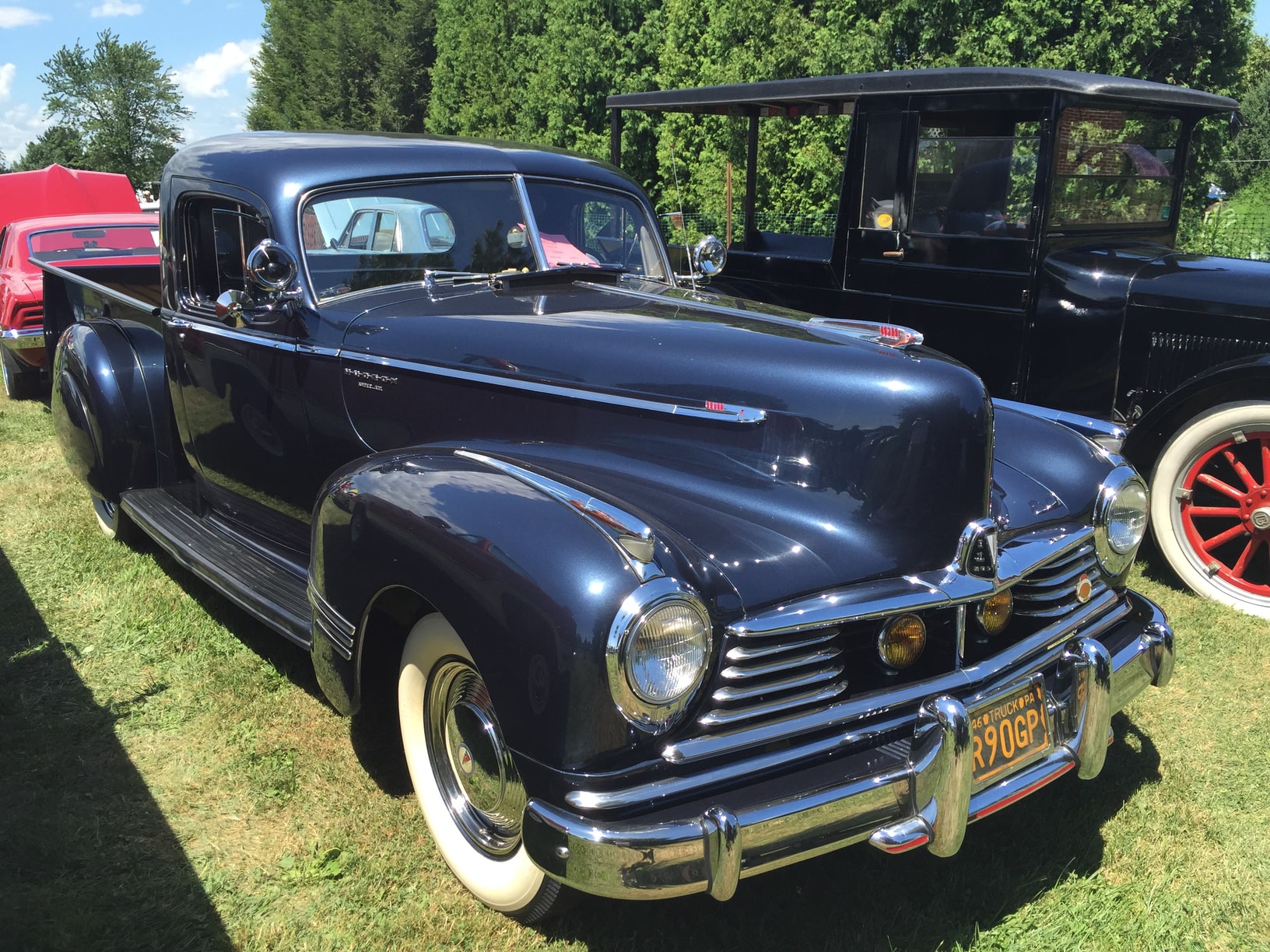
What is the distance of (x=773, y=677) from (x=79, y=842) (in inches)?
82.5

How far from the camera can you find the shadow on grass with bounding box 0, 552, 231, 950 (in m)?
2.51

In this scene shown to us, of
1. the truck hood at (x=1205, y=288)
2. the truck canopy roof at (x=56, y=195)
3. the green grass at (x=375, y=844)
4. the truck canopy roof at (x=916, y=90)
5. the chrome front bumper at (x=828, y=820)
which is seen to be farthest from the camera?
the truck canopy roof at (x=56, y=195)

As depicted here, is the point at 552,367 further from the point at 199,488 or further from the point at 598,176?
the point at 199,488

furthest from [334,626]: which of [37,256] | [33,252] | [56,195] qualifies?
[56,195]

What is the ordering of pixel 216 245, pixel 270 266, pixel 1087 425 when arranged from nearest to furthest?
pixel 270 266, pixel 1087 425, pixel 216 245

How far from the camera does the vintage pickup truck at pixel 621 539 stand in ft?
6.70

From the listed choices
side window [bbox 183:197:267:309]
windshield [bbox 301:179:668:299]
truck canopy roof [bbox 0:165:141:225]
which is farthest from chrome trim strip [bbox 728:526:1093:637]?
truck canopy roof [bbox 0:165:141:225]

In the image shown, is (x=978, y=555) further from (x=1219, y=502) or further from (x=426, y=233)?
(x=1219, y=502)

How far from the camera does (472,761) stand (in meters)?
2.55

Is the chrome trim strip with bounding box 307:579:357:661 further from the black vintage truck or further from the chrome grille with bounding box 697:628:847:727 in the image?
the black vintage truck

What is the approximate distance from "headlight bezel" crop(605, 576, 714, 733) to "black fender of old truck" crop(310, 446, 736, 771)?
2cm

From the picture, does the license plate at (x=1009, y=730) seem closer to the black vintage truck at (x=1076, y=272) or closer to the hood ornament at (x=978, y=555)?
the hood ornament at (x=978, y=555)

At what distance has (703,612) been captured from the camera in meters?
2.06

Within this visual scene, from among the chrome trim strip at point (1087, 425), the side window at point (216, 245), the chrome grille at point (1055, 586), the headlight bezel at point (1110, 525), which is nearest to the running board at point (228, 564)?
the side window at point (216, 245)
